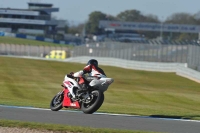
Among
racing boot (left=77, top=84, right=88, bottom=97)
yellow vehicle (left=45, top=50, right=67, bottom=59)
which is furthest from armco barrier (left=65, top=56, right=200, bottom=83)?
racing boot (left=77, top=84, right=88, bottom=97)

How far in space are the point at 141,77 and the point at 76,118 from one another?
3095 centimetres

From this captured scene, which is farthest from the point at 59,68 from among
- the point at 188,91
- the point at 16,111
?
the point at 16,111

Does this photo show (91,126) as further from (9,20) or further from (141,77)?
Answer: (9,20)

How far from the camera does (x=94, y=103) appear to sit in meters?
13.8

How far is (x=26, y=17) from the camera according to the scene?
2142 inches

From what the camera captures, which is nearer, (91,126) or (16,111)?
(91,126)

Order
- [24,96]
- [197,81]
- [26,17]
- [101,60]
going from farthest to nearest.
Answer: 1. [101,60]
2. [26,17]
3. [197,81]
4. [24,96]

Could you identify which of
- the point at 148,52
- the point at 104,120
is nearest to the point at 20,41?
the point at 148,52

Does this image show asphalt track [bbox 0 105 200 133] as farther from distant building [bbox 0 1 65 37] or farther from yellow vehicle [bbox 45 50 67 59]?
yellow vehicle [bbox 45 50 67 59]

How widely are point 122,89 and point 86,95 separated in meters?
18.1

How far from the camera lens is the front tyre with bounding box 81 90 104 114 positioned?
13680 mm

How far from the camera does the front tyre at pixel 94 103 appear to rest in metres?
13.7

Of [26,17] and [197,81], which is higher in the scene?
[26,17]

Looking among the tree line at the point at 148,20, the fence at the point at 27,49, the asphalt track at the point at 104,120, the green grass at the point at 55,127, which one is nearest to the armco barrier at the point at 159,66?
the fence at the point at 27,49
